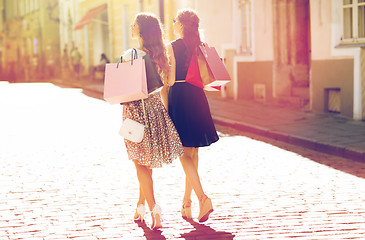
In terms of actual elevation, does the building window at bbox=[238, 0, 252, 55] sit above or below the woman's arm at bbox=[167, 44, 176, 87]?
above

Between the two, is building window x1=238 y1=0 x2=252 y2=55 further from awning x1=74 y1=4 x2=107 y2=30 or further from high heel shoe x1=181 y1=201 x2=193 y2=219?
awning x1=74 y1=4 x2=107 y2=30

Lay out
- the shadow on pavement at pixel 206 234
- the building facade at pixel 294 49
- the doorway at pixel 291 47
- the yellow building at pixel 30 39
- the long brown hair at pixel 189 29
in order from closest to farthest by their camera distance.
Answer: the shadow on pavement at pixel 206 234
the long brown hair at pixel 189 29
the building facade at pixel 294 49
the doorway at pixel 291 47
the yellow building at pixel 30 39

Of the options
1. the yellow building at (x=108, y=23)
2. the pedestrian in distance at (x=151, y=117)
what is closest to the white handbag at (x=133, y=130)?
the pedestrian in distance at (x=151, y=117)

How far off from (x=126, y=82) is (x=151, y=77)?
0.67ft

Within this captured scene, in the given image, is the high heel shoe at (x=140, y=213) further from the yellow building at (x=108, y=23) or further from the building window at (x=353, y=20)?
the yellow building at (x=108, y=23)

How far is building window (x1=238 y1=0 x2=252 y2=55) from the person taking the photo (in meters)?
16.6

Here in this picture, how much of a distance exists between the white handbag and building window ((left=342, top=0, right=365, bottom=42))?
26.6ft

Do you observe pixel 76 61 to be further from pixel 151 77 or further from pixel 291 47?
pixel 151 77

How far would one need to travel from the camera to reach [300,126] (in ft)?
36.3

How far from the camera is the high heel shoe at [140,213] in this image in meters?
5.22

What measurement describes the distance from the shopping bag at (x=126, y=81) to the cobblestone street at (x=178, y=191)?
41.9 inches

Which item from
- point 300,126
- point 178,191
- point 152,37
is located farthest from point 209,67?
point 300,126

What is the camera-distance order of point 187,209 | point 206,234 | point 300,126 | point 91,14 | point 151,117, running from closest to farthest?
1. point 206,234
2. point 151,117
3. point 187,209
4. point 300,126
5. point 91,14

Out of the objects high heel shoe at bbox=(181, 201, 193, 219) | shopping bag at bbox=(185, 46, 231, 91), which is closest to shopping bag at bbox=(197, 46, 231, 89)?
shopping bag at bbox=(185, 46, 231, 91)
